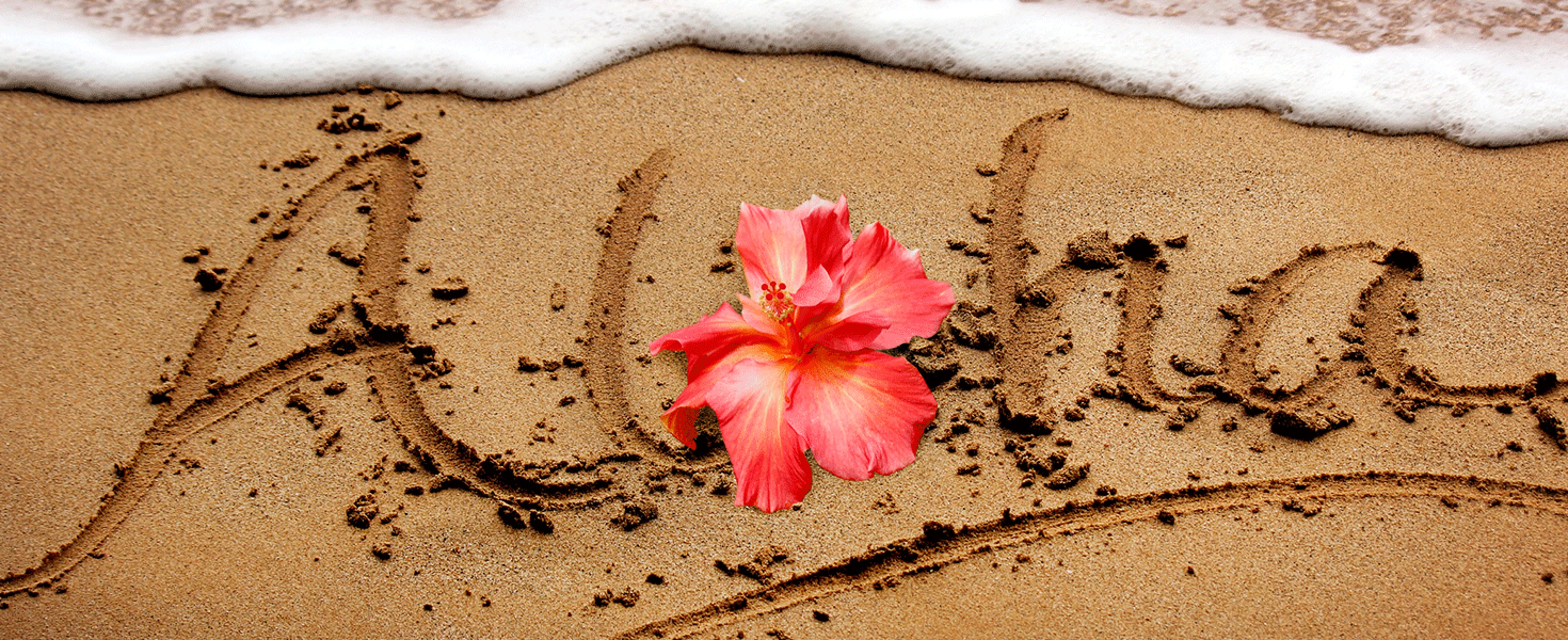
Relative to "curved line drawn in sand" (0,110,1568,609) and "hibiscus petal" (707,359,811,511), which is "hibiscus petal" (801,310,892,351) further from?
"curved line drawn in sand" (0,110,1568,609)

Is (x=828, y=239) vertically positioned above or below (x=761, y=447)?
above

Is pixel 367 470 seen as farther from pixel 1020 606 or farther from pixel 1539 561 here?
pixel 1539 561

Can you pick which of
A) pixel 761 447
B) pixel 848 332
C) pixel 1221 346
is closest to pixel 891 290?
pixel 848 332

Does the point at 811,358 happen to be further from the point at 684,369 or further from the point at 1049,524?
the point at 1049,524

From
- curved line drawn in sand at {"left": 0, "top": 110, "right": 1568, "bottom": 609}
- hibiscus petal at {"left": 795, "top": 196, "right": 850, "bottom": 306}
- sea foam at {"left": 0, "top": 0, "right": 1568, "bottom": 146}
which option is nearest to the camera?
curved line drawn in sand at {"left": 0, "top": 110, "right": 1568, "bottom": 609}

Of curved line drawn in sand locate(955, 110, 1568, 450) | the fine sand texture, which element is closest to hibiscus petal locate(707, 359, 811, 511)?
the fine sand texture

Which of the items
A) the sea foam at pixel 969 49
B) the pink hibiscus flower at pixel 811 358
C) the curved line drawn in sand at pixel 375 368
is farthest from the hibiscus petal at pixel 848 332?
the sea foam at pixel 969 49

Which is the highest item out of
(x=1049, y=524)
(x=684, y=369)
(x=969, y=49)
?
(x=969, y=49)
